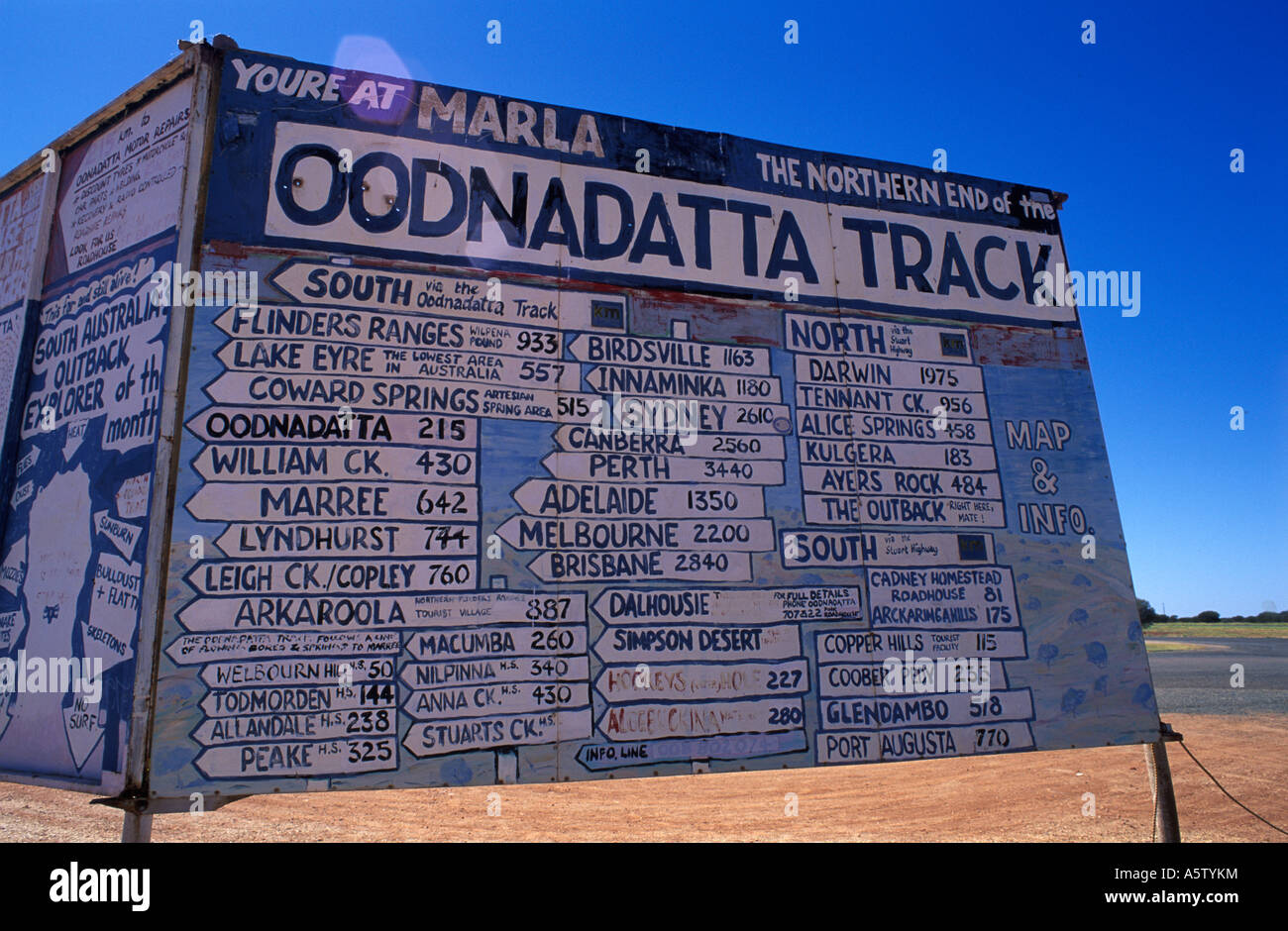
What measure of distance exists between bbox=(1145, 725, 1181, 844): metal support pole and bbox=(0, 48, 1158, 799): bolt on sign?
1.11 ft

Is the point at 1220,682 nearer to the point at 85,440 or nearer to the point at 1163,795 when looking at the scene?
the point at 1163,795

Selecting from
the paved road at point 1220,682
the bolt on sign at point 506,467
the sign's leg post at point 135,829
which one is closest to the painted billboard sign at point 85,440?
the bolt on sign at point 506,467

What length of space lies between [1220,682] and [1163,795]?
81.4 ft

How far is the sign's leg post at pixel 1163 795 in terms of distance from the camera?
4.41 meters

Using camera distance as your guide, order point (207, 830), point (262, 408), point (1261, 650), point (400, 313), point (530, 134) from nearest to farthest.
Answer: point (262, 408) → point (400, 313) → point (530, 134) → point (207, 830) → point (1261, 650)

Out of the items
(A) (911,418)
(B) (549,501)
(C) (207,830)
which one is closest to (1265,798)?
(A) (911,418)

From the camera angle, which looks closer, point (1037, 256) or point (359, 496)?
point (359, 496)

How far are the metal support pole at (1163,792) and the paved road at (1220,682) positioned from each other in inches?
618

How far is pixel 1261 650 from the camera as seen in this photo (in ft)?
131

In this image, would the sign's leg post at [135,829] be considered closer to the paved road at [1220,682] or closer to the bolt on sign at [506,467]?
the bolt on sign at [506,467]

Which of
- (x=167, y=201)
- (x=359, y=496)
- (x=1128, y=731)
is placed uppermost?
(x=167, y=201)

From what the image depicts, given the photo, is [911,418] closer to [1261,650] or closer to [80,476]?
[80,476]

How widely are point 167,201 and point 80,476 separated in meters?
1.41

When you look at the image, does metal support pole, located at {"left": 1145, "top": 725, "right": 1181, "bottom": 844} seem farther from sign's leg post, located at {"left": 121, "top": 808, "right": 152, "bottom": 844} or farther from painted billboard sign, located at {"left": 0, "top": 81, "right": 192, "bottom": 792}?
painted billboard sign, located at {"left": 0, "top": 81, "right": 192, "bottom": 792}
